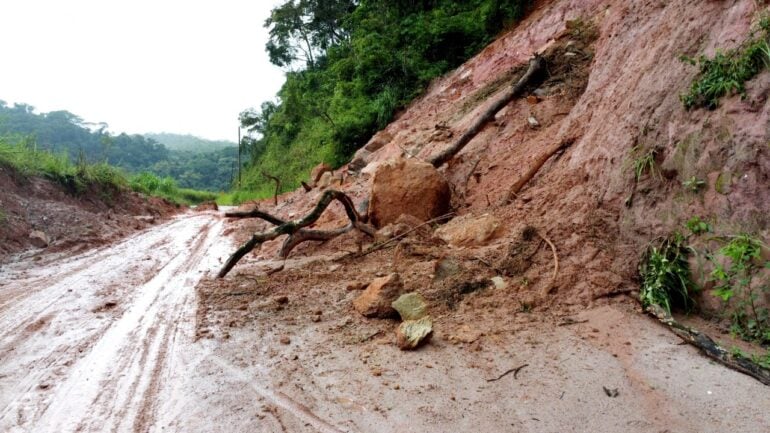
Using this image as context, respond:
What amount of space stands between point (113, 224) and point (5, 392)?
8.02 meters

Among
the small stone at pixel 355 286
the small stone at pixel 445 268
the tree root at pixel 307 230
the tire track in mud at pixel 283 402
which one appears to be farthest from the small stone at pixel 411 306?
the tree root at pixel 307 230

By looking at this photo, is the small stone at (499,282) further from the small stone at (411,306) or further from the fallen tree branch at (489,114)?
the fallen tree branch at (489,114)

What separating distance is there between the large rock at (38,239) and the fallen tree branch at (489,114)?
6.45m

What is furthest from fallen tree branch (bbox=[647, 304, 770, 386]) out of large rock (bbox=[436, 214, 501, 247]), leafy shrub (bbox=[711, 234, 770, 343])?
large rock (bbox=[436, 214, 501, 247])

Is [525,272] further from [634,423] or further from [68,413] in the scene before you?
[68,413]

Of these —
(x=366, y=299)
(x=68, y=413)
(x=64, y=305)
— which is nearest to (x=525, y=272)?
(x=366, y=299)

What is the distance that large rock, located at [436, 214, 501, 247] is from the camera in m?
4.80

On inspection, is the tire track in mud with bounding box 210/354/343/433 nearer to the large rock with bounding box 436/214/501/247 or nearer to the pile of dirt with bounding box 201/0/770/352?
the pile of dirt with bounding box 201/0/770/352

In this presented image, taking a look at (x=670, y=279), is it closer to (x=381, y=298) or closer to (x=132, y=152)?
(x=381, y=298)

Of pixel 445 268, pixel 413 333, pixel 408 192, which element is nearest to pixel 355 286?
pixel 445 268

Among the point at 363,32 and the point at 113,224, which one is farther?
the point at 363,32

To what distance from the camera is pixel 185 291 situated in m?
5.00

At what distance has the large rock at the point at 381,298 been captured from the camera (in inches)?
148

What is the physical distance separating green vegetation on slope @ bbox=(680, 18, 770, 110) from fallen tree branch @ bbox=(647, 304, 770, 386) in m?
1.68
